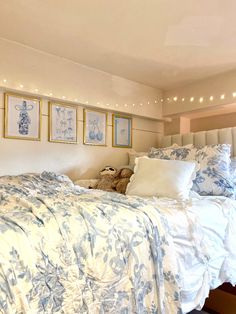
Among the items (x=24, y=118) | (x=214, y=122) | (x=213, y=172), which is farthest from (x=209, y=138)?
(x=24, y=118)

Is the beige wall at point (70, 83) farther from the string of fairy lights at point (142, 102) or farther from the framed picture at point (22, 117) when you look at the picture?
the framed picture at point (22, 117)

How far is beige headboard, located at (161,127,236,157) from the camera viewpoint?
2.53m

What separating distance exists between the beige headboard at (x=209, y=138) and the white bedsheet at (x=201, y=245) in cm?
109

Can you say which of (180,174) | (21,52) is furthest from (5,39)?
(180,174)

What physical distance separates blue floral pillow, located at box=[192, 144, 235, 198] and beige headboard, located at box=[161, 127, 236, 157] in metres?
0.41

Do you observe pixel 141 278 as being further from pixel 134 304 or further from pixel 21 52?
pixel 21 52

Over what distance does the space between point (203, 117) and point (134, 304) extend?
2626 mm

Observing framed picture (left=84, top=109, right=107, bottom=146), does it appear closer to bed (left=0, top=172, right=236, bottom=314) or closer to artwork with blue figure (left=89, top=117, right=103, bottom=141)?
artwork with blue figure (left=89, top=117, right=103, bottom=141)

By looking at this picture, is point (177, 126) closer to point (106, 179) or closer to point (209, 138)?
point (209, 138)

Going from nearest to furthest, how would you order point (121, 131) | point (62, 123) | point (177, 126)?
1. point (62, 123)
2. point (121, 131)
3. point (177, 126)

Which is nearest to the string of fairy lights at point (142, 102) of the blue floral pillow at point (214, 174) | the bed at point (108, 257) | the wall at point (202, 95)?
the wall at point (202, 95)

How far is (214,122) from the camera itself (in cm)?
307

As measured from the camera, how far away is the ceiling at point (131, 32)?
1607mm

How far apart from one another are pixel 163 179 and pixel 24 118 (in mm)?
1332
